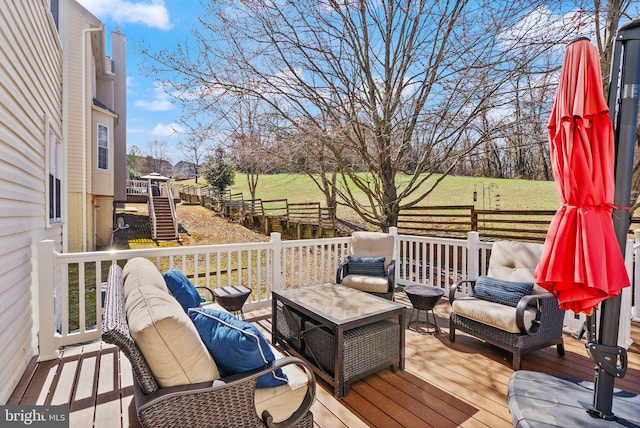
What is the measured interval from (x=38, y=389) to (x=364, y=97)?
6385 millimetres

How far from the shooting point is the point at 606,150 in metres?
1.76

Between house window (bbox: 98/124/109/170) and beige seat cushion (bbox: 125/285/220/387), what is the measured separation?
1129 cm

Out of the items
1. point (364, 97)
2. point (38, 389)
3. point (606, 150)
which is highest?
point (364, 97)

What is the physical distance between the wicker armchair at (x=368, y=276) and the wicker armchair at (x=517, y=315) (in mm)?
904

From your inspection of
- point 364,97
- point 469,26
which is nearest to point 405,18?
point 469,26

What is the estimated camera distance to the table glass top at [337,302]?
283 centimetres

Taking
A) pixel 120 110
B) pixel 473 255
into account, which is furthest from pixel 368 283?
pixel 120 110

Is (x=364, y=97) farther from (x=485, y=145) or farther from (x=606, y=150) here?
(x=606, y=150)

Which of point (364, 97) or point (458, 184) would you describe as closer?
point (364, 97)

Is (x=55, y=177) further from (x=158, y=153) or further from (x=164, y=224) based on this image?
(x=158, y=153)

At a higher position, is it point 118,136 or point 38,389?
point 118,136

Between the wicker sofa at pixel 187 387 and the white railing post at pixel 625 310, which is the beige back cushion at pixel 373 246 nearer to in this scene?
the white railing post at pixel 625 310

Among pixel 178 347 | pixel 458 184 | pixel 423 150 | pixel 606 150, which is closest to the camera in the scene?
pixel 178 347

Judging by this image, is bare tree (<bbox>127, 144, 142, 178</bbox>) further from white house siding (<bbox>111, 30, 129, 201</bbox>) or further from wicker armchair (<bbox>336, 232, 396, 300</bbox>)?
wicker armchair (<bbox>336, 232, 396, 300</bbox>)
